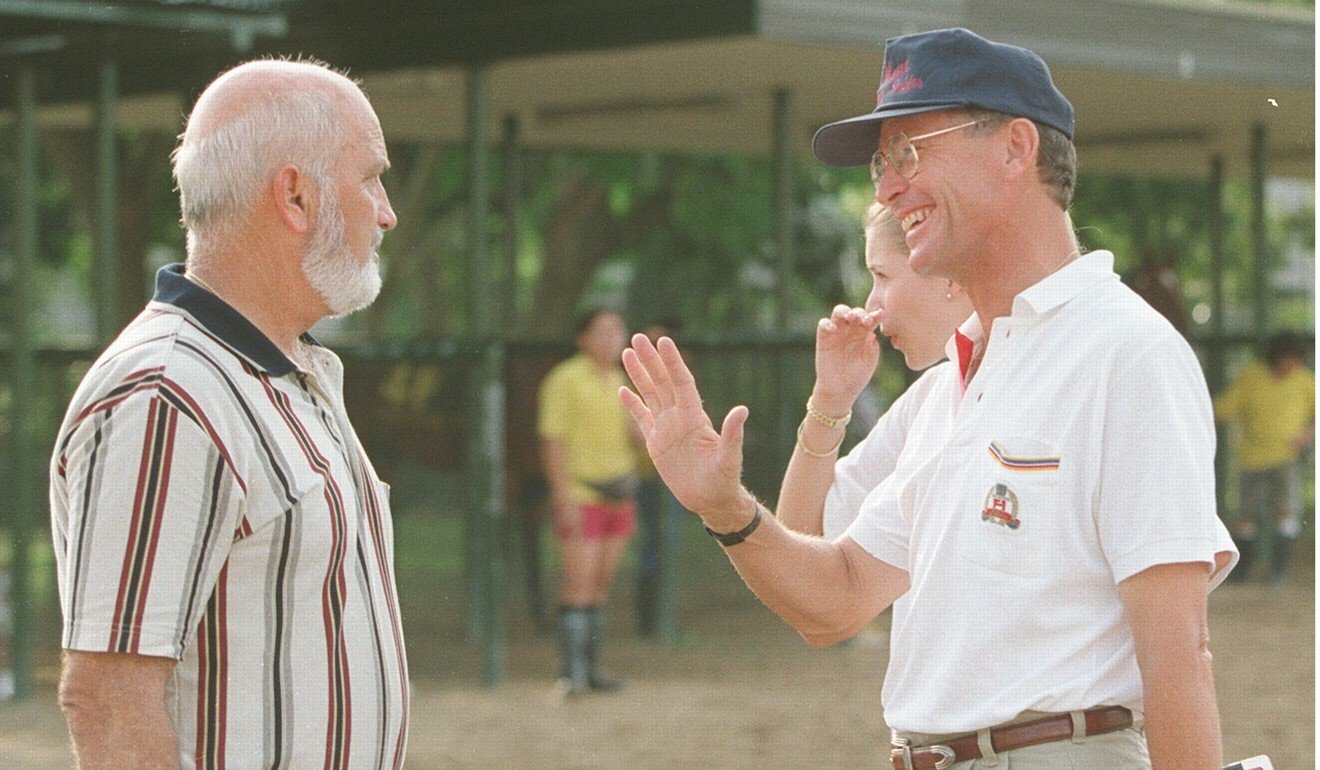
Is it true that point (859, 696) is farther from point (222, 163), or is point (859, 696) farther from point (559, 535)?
point (222, 163)

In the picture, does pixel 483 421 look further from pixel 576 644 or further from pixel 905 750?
pixel 905 750

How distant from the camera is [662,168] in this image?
18.8 metres

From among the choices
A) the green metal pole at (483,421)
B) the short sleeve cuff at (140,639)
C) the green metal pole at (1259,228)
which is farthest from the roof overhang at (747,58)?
the short sleeve cuff at (140,639)

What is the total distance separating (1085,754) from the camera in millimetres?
2619

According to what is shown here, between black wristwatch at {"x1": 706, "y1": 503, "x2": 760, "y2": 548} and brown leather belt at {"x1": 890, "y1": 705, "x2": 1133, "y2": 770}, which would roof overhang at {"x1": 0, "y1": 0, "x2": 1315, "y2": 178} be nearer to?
black wristwatch at {"x1": 706, "y1": 503, "x2": 760, "y2": 548}

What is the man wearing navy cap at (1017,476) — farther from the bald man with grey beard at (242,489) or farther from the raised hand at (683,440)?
the bald man with grey beard at (242,489)

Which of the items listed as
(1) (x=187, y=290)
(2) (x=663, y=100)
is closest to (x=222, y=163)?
(1) (x=187, y=290)

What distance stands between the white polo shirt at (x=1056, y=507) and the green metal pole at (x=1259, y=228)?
12435mm

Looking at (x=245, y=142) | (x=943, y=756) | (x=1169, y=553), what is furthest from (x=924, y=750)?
(x=245, y=142)

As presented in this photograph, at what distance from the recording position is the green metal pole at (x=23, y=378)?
9.27 metres

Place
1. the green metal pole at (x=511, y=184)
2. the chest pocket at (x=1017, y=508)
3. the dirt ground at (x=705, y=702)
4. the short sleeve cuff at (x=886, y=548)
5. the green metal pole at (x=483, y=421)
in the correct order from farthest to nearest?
the green metal pole at (x=511, y=184) → the green metal pole at (x=483, y=421) → the dirt ground at (x=705, y=702) → the short sleeve cuff at (x=886, y=548) → the chest pocket at (x=1017, y=508)

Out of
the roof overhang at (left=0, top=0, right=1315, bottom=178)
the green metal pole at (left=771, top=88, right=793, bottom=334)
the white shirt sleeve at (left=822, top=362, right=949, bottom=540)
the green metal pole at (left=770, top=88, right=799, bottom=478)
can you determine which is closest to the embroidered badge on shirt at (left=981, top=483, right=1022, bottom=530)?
the white shirt sleeve at (left=822, top=362, right=949, bottom=540)

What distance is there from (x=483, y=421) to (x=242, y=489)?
7265mm

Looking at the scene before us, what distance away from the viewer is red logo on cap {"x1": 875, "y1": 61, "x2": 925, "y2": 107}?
2887 millimetres
